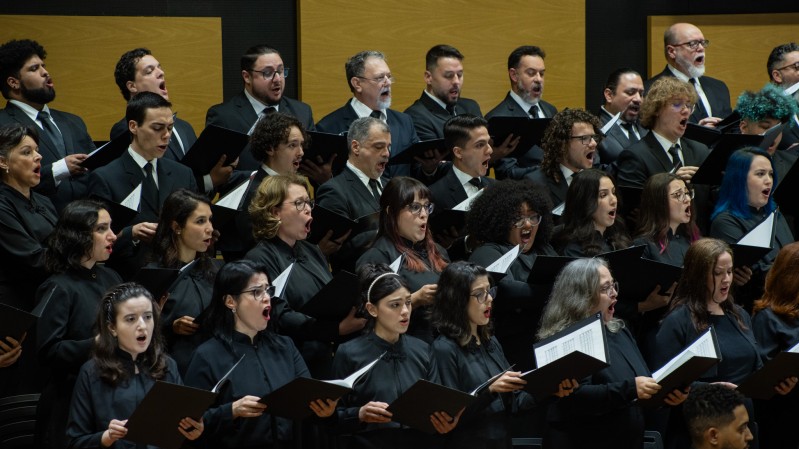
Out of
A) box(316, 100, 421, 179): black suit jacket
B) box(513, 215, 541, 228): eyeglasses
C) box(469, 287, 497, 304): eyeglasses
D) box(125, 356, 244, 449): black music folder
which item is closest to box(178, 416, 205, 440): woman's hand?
box(125, 356, 244, 449): black music folder

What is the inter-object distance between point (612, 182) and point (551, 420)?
1.27 m

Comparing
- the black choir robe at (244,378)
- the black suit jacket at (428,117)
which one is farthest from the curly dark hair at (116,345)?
the black suit jacket at (428,117)

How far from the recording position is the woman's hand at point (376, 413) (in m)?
3.87

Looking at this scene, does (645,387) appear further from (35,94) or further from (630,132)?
(35,94)

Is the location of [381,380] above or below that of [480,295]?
below

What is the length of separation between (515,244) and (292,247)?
90cm

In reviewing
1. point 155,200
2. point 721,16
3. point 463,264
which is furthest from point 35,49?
point 721,16

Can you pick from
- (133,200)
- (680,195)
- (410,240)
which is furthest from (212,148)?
(680,195)

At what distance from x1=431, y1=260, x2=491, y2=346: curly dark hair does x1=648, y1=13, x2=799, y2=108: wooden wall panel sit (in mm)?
4291

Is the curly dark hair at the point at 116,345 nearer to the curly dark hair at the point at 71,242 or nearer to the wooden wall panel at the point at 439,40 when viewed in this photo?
the curly dark hair at the point at 71,242

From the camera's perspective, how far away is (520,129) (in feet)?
18.7

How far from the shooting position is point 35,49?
5402 mm

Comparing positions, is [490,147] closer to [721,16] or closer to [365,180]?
[365,180]

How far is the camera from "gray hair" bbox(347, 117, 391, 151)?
5.31 metres
